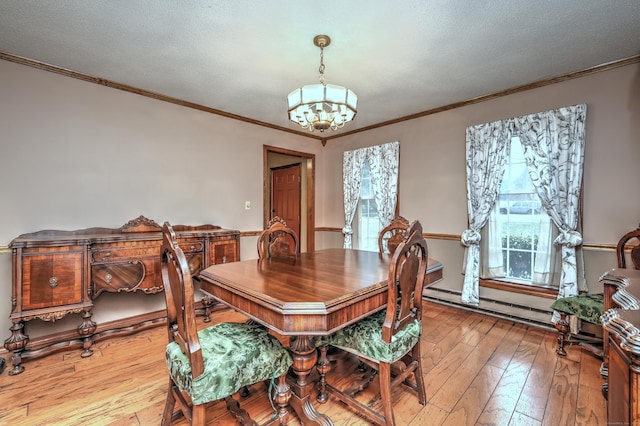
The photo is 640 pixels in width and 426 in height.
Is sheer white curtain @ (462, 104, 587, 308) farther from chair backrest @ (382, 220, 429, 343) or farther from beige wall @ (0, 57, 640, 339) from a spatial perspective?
chair backrest @ (382, 220, 429, 343)

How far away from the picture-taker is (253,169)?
13.2 feet

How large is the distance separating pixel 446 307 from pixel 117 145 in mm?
4111

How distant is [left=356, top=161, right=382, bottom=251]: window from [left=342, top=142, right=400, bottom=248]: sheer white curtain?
88mm

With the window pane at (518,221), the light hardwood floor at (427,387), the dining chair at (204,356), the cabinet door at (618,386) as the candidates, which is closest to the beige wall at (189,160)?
the window pane at (518,221)

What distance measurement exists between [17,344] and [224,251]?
66.9 inches

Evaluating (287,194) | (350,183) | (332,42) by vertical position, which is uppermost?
(332,42)

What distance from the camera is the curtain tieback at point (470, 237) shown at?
3.16m

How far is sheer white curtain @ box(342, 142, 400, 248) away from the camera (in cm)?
399

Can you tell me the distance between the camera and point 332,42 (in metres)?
2.15

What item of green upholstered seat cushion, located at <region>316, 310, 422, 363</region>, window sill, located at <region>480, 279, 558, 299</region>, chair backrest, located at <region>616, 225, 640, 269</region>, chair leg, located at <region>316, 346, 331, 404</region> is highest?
chair backrest, located at <region>616, 225, 640, 269</region>

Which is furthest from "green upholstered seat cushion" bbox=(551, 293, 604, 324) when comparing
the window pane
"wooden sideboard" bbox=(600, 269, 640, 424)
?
"wooden sideboard" bbox=(600, 269, 640, 424)

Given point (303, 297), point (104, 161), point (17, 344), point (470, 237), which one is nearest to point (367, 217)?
point (470, 237)

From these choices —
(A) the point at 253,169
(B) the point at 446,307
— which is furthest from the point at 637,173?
(A) the point at 253,169

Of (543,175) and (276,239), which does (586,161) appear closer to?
(543,175)
